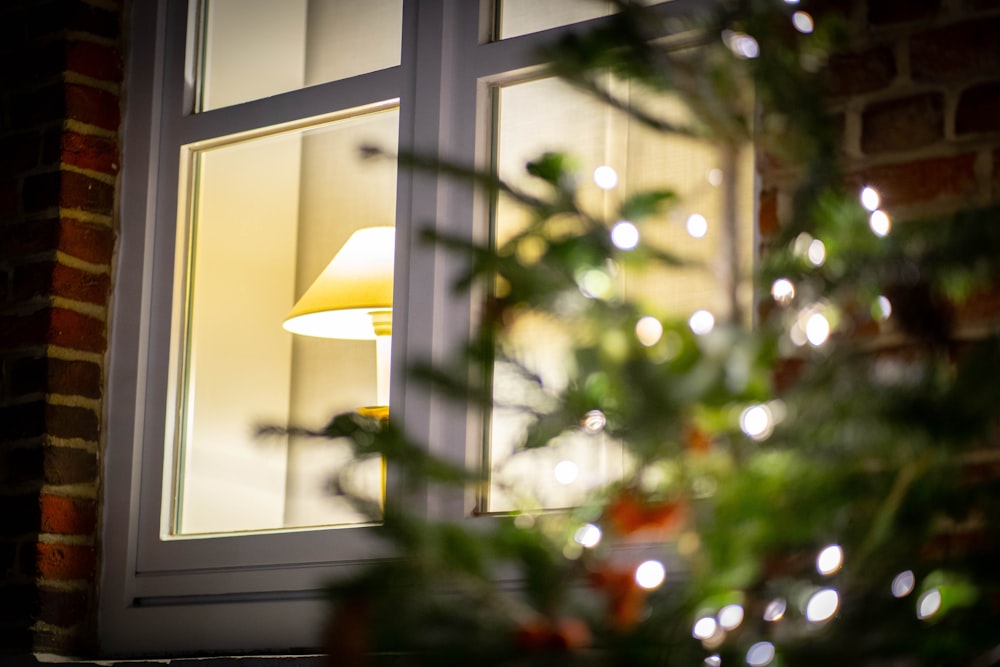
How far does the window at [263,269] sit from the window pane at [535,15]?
0.01m

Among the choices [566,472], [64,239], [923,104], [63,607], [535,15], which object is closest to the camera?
[923,104]

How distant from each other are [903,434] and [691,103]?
397 millimetres

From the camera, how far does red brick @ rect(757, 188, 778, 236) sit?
5.35ft

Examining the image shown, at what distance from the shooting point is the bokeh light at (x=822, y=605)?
1.04 m

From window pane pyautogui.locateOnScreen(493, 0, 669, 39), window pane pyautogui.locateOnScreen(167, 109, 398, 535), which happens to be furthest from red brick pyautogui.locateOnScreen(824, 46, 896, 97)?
window pane pyautogui.locateOnScreen(167, 109, 398, 535)

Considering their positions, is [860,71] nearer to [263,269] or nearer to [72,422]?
[263,269]

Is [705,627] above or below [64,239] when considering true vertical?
below

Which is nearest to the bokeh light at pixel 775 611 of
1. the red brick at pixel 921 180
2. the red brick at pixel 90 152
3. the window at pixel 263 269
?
the red brick at pixel 921 180

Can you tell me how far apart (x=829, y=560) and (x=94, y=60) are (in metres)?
1.99

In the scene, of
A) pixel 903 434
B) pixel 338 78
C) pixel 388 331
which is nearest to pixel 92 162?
pixel 338 78

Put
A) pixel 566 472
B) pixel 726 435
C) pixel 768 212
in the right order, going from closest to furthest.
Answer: pixel 726 435 → pixel 768 212 → pixel 566 472

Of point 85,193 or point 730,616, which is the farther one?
point 85,193

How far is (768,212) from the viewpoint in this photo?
5.37 ft

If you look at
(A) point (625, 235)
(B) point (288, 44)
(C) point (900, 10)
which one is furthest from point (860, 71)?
(B) point (288, 44)
